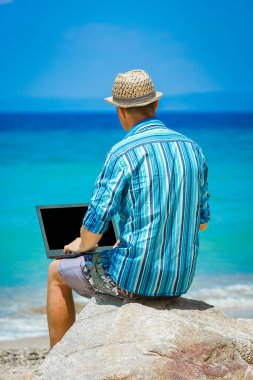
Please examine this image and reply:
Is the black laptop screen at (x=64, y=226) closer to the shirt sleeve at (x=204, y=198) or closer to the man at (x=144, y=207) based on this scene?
the man at (x=144, y=207)

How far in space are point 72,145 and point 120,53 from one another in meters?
1.43

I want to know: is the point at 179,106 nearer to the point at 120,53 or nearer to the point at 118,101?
the point at 120,53

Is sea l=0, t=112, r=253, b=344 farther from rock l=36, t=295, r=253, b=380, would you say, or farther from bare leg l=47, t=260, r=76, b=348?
rock l=36, t=295, r=253, b=380

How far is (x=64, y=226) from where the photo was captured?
3422mm

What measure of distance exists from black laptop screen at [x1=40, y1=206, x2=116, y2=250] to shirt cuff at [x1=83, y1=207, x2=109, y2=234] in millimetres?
293

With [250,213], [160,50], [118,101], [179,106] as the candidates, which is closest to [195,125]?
[179,106]

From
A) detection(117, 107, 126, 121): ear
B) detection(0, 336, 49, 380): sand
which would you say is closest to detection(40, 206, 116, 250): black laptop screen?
detection(117, 107, 126, 121): ear

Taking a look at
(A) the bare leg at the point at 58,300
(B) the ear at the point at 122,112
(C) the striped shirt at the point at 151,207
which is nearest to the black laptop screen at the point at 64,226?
(A) the bare leg at the point at 58,300

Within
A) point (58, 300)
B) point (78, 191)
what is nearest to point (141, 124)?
point (58, 300)

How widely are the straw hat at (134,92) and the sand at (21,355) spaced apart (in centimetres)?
156

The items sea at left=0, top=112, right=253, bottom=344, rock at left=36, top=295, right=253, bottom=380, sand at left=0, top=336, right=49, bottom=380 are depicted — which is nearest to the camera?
rock at left=36, top=295, right=253, bottom=380

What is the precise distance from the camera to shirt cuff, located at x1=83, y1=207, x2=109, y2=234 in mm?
3090

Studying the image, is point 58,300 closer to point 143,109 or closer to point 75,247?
point 75,247

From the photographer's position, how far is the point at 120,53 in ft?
38.2
